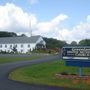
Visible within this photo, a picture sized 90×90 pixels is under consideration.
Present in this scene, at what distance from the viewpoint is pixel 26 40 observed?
121 meters

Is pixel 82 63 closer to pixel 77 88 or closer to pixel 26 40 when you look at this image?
pixel 77 88

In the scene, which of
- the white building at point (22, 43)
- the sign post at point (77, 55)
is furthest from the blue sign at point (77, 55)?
the white building at point (22, 43)

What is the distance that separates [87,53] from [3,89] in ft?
24.9

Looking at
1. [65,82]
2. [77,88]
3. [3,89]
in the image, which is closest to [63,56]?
[65,82]

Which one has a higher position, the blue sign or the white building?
the white building

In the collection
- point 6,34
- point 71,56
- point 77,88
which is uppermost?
point 6,34

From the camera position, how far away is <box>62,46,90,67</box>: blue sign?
779 inches

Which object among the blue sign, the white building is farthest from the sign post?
the white building

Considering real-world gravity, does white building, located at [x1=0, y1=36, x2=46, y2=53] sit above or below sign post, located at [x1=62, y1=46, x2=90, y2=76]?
above

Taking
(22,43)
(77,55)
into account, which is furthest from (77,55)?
(22,43)

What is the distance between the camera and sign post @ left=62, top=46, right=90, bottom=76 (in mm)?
19797

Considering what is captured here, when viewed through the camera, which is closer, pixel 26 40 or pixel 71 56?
pixel 71 56

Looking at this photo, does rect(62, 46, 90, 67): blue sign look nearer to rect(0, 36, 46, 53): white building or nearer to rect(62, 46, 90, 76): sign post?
rect(62, 46, 90, 76): sign post

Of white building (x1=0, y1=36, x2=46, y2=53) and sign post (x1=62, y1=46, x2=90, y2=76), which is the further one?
white building (x1=0, y1=36, x2=46, y2=53)
